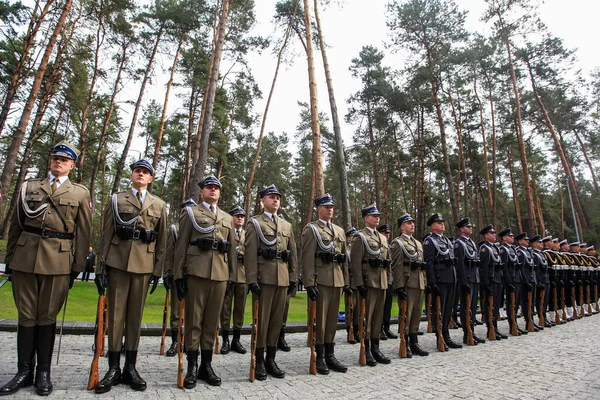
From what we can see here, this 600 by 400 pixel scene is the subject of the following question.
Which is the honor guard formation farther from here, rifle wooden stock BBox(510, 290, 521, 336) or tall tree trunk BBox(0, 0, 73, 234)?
tall tree trunk BBox(0, 0, 73, 234)

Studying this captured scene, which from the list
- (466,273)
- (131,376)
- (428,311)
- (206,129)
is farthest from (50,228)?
(466,273)

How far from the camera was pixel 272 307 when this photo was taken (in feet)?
15.8

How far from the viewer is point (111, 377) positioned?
12.1 ft

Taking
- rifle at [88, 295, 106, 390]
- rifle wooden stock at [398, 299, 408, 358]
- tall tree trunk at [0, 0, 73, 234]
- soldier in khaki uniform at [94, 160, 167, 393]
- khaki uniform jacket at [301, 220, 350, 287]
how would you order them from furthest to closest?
tall tree trunk at [0, 0, 73, 234], rifle wooden stock at [398, 299, 408, 358], khaki uniform jacket at [301, 220, 350, 287], soldier in khaki uniform at [94, 160, 167, 393], rifle at [88, 295, 106, 390]

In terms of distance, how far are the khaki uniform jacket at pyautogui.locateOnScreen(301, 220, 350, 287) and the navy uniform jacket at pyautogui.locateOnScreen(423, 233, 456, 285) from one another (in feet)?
7.04

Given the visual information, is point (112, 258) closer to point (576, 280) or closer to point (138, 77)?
point (576, 280)

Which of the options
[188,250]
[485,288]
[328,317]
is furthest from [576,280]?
[188,250]

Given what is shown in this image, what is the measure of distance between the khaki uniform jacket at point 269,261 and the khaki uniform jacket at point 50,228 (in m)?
1.89

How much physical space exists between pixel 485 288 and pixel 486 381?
153 inches

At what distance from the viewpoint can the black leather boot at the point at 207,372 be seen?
409 centimetres

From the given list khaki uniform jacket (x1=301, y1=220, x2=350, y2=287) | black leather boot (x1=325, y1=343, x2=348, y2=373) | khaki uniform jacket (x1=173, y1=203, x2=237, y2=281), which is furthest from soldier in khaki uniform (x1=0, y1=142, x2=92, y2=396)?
black leather boot (x1=325, y1=343, x2=348, y2=373)

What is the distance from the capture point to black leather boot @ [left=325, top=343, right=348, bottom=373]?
16.3ft

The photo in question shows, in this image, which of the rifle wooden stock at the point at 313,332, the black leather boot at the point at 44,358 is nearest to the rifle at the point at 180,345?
the black leather boot at the point at 44,358

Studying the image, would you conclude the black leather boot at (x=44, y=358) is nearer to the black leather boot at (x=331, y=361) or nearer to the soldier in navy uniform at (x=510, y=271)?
the black leather boot at (x=331, y=361)
